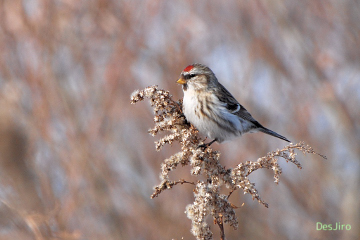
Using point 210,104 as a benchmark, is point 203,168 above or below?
below

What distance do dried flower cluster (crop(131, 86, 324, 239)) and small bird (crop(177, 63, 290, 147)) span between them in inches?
32.7

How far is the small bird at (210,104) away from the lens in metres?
3.15

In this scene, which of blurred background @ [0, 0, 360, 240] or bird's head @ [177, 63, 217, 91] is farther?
blurred background @ [0, 0, 360, 240]

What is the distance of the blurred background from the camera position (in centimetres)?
488

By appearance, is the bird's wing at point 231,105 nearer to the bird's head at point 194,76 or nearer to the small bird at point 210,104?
the small bird at point 210,104

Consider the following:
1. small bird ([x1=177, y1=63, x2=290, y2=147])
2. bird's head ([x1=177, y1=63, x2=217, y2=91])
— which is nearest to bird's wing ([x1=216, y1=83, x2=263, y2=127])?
small bird ([x1=177, y1=63, x2=290, y2=147])

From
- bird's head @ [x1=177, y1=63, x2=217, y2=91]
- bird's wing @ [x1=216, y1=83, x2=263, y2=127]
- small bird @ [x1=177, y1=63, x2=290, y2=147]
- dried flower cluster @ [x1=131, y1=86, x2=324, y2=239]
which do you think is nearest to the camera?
dried flower cluster @ [x1=131, y1=86, x2=324, y2=239]

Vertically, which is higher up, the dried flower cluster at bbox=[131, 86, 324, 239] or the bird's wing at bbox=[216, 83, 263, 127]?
the bird's wing at bbox=[216, 83, 263, 127]

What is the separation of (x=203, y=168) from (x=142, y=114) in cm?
406

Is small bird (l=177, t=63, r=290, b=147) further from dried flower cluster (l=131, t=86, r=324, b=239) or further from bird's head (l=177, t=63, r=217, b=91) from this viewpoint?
dried flower cluster (l=131, t=86, r=324, b=239)

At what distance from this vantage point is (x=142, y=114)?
19.3ft

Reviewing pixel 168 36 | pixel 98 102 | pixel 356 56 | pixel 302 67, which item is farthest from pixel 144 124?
pixel 356 56

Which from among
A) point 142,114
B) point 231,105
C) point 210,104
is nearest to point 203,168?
point 210,104

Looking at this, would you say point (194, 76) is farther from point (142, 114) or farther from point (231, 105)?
point (142, 114)
